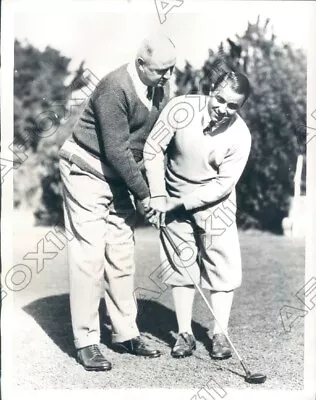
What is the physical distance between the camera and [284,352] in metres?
2.36

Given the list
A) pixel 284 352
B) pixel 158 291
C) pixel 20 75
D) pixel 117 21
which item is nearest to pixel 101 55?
pixel 117 21

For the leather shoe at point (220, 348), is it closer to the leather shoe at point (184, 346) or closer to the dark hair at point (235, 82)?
the leather shoe at point (184, 346)

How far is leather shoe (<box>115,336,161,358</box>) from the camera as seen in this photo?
2.30 meters

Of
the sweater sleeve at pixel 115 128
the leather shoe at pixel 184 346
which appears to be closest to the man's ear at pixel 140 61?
the sweater sleeve at pixel 115 128

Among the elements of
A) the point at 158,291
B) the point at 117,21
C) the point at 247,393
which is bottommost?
the point at 247,393

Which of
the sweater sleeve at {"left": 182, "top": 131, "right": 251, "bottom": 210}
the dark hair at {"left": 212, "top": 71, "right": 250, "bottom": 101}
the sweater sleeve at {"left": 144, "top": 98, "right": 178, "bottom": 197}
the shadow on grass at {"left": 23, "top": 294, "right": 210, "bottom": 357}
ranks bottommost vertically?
the shadow on grass at {"left": 23, "top": 294, "right": 210, "bottom": 357}

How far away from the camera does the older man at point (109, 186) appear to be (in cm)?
217

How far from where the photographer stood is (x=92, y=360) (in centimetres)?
226

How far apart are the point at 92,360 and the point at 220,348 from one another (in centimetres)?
42

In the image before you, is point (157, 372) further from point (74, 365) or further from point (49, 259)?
point (49, 259)

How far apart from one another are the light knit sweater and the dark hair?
0.23ft

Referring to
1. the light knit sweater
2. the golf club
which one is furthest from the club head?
the light knit sweater

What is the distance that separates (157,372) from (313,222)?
72 centimetres

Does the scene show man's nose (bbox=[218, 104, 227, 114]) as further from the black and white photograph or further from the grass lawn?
the grass lawn
